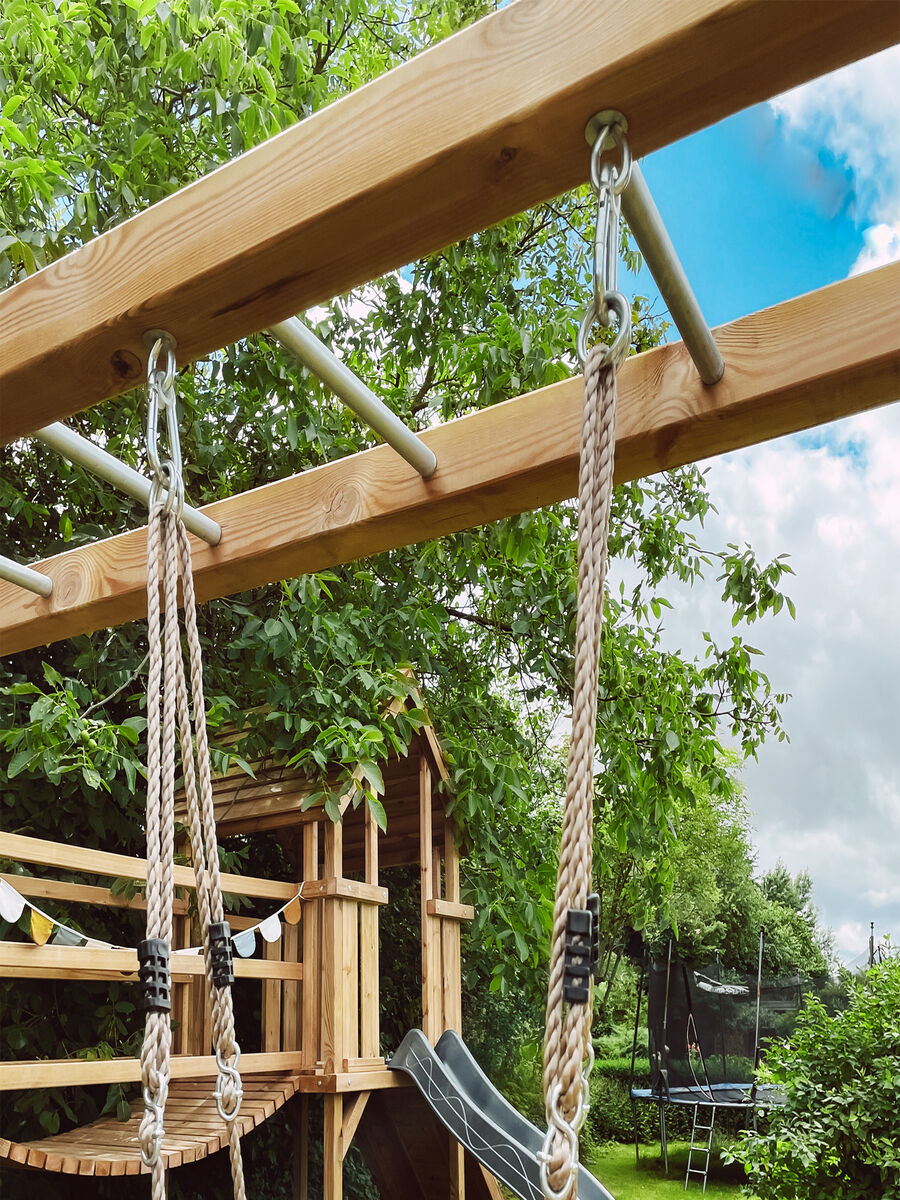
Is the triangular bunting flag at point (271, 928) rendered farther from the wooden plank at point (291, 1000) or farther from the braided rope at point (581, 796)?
the braided rope at point (581, 796)

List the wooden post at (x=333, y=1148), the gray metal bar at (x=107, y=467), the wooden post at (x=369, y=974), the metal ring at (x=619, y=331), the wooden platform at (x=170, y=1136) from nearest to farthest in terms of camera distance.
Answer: the metal ring at (x=619, y=331)
the gray metal bar at (x=107, y=467)
the wooden platform at (x=170, y=1136)
the wooden post at (x=333, y=1148)
the wooden post at (x=369, y=974)

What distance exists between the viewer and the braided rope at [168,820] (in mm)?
1023

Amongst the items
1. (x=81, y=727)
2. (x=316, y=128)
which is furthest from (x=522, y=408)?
Answer: (x=81, y=727)

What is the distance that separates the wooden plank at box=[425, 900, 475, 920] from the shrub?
1.40 meters

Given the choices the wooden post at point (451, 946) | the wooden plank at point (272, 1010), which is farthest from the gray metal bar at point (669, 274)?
the wooden post at point (451, 946)

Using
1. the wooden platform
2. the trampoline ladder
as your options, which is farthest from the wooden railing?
the trampoline ladder

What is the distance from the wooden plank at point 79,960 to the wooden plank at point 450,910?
3.27ft

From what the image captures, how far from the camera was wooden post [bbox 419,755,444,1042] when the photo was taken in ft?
14.4

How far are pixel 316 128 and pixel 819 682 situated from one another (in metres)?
49.7

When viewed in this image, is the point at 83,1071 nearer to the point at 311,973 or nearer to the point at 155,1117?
the point at 311,973

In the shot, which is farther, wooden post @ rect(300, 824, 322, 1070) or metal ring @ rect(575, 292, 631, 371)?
wooden post @ rect(300, 824, 322, 1070)

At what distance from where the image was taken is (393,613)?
4.55 metres

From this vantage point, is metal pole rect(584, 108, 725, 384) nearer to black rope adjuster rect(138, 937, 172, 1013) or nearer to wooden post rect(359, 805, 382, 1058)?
black rope adjuster rect(138, 937, 172, 1013)

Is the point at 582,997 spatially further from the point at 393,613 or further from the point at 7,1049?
the point at 7,1049
